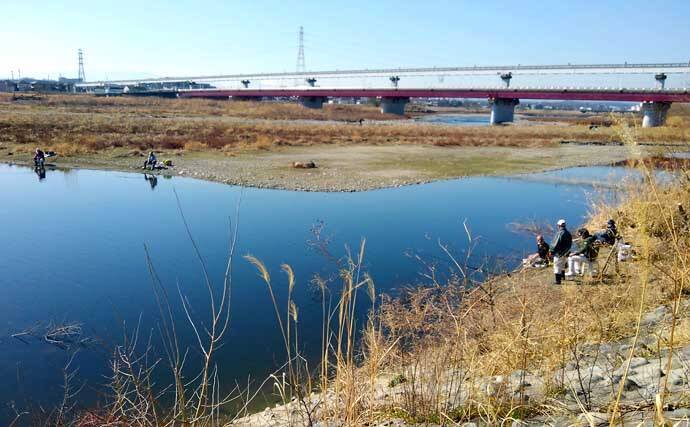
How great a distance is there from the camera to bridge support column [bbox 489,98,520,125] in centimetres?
7469

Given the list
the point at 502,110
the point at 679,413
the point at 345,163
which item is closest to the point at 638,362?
the point at 679,413

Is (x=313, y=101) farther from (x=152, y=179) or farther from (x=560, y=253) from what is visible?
(x=560, y=253)

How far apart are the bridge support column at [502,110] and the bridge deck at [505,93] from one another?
5.82 ft

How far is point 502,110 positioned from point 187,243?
70053 millimetres

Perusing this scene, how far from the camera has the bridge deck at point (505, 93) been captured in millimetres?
58812

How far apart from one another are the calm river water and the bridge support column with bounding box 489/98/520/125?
5177cm

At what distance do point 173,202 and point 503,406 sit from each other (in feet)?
57.1

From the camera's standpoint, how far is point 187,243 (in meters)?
14.0

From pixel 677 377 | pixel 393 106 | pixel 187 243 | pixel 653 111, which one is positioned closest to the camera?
pixel 677 377

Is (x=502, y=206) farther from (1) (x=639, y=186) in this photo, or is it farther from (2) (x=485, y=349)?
(2) (x=485, y=349)

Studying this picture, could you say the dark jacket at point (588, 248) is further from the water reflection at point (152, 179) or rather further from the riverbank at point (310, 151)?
the water reflection at point (152, 179)

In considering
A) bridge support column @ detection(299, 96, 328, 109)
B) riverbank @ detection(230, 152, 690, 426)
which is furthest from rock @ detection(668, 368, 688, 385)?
→ bridge support column @ detection(299, 96, 328, 109)

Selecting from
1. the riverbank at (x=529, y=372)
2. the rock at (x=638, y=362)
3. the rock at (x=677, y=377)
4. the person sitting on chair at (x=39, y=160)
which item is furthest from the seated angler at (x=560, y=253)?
the person sitting on chair at (x=39, y=160)

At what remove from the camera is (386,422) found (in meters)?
3.92
